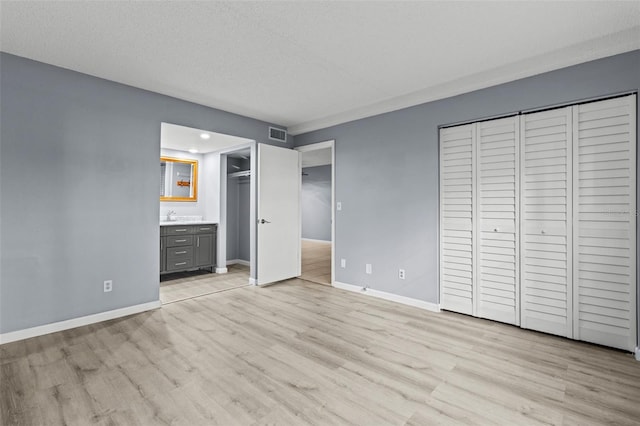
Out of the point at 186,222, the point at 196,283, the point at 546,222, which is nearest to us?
the point at 546,222

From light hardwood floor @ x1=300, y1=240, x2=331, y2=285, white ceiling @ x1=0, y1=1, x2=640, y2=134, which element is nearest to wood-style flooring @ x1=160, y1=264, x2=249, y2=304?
light hardwood floor @ x1=300, y1=240, x2=331, y2=285

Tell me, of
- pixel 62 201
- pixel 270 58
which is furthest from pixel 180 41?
pixel 62 201

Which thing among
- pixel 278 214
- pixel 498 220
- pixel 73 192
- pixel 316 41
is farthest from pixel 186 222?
pixel 498 220

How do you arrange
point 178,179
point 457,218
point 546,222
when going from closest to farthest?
point 546,222 < point 457,218 < point 178,179

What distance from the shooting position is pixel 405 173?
12.2ft

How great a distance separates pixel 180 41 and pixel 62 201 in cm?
191

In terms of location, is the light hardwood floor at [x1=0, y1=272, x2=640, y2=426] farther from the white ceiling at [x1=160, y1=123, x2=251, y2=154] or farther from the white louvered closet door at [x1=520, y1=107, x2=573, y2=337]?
the white ceiling at [x1=160, y1=123, x2=251, y2=154]

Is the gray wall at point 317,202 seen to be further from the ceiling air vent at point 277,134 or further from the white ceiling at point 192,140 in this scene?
the white ceiling at point 192,140

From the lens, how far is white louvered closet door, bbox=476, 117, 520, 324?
2.97 metres

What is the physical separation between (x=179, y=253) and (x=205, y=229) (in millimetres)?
582

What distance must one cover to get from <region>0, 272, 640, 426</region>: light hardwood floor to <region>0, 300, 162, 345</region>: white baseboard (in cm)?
11

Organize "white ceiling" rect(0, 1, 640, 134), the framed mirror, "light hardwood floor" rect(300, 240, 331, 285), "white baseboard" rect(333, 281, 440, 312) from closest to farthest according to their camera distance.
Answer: "white ceiling" rect(0, 1, 640, 134)
"white baseboard" rect(333, 281, 440, 312)
"light hardwood floor" rect(300, 240, 331, 285)
the framed mirror

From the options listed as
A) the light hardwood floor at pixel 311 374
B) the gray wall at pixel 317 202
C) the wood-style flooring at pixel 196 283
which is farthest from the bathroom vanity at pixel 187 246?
the gray wall at pixel 317 202

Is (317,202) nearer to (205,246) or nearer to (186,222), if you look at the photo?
(205,246)
